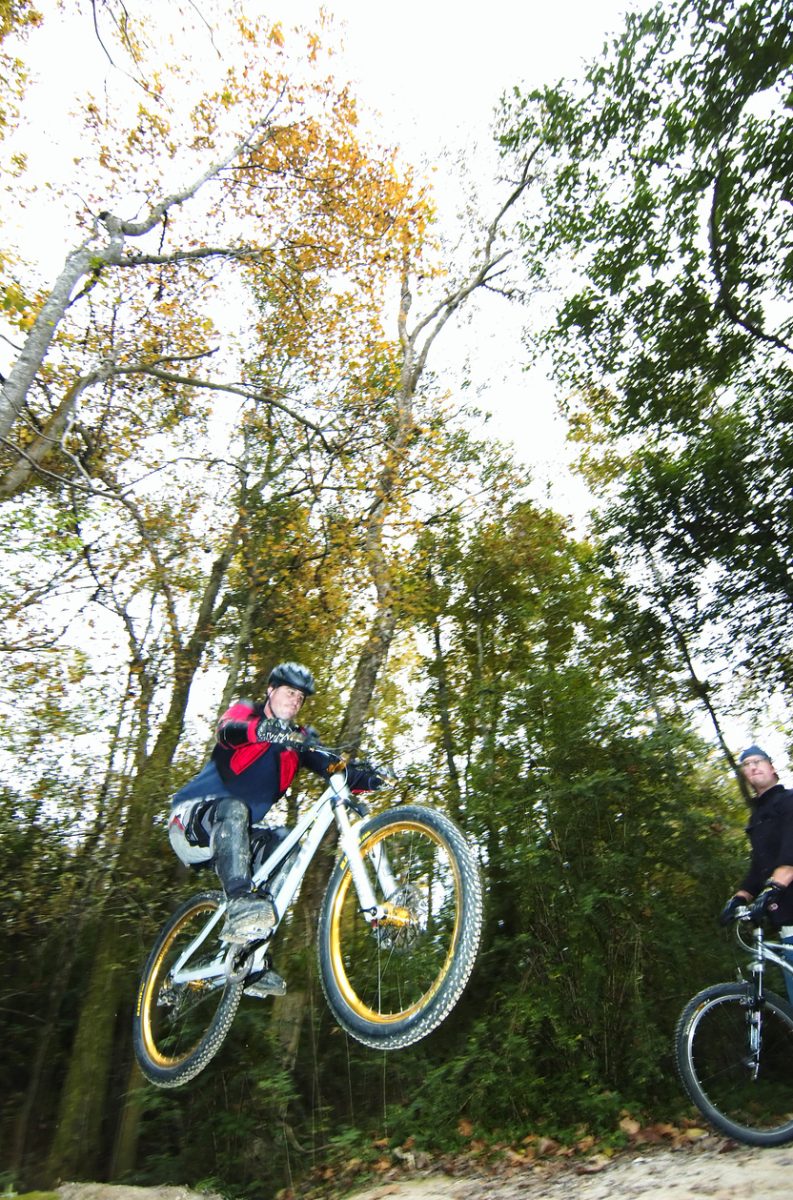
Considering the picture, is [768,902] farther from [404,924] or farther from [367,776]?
[367,776]

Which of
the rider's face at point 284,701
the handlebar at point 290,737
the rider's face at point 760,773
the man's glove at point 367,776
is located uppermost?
the rider's face at point 284,701

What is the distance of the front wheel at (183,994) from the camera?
149 inches

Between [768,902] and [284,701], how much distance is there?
109 inches

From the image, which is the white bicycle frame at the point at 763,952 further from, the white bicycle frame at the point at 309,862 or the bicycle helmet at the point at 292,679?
the bicycle helmet at the point at 292,679

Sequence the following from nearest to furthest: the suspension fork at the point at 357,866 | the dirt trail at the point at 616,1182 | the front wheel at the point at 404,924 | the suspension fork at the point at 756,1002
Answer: the front wheel at the point at 404,924 < the suspension fork at the point at 357,866 < the dirt trail at the point at 616,1182 < the suspension fork at the point at 756,1002

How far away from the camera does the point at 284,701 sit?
3.52 meters

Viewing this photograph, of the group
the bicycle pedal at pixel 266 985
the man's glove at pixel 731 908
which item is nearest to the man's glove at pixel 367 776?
the bicycle pedal at pixel 266 985

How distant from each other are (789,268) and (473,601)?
24.0 ft

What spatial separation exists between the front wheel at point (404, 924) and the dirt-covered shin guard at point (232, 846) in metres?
0.49

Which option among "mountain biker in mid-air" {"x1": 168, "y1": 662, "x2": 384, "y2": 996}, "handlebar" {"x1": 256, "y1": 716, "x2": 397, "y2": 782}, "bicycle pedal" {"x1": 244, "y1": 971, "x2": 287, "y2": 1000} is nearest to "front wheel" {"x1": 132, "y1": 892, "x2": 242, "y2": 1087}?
"bicycle pedal" {"x1": 244, "y1": 971, "x2": 287, "y2": 1000}

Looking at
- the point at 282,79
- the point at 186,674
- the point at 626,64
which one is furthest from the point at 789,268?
the point at 186,674

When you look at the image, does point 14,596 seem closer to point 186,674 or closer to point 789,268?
point 186,674

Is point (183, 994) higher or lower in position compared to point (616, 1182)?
higher

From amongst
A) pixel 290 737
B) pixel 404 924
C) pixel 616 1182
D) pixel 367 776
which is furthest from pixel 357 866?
pixel 616 1182
